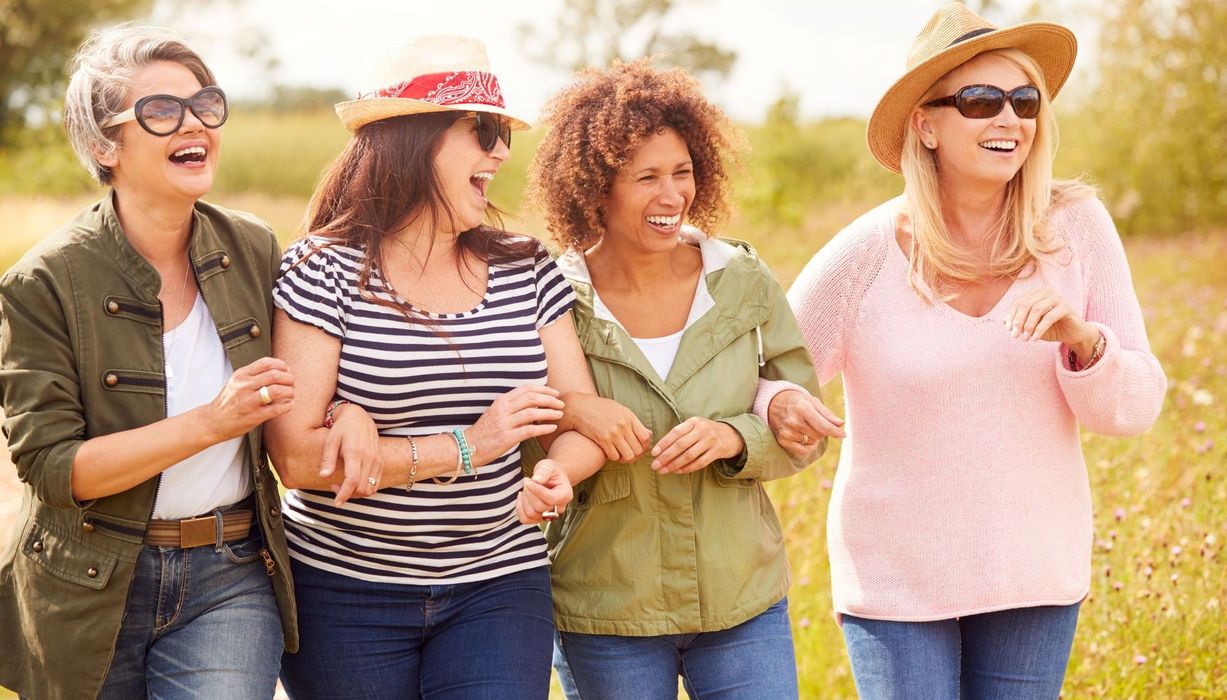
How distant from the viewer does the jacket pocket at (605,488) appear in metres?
3.19

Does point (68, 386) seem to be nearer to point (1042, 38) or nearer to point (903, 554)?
point (903, 554)

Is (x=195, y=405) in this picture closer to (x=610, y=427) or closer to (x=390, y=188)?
(x=390, y=188)

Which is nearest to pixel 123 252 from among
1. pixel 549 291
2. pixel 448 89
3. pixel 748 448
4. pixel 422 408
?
pixel 422 408

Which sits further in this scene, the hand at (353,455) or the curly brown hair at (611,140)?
the curly brown hair at (611,140)

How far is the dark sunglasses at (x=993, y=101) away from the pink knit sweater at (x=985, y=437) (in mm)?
301

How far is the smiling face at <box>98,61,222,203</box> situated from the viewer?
2.79 meters

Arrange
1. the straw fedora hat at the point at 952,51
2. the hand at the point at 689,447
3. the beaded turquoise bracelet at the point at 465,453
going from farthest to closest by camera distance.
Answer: the straw fedora hat at the point at 952,51 → the hand at the point at 689,447 → the beaded turquoise bracelet at the point at 465,453

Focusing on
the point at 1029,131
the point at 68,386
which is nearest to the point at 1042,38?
the point at 1029,131

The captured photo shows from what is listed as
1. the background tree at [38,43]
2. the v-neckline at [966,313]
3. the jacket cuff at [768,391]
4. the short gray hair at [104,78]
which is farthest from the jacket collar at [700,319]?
the background tree at [38,43]

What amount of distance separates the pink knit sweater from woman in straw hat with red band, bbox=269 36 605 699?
2.72 feet

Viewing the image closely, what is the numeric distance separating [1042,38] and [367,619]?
2400 mm

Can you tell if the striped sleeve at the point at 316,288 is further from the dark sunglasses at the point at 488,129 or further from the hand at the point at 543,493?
the hand at the point at 543,493

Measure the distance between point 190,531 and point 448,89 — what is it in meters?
1.26

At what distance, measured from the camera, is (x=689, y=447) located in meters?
3.04
